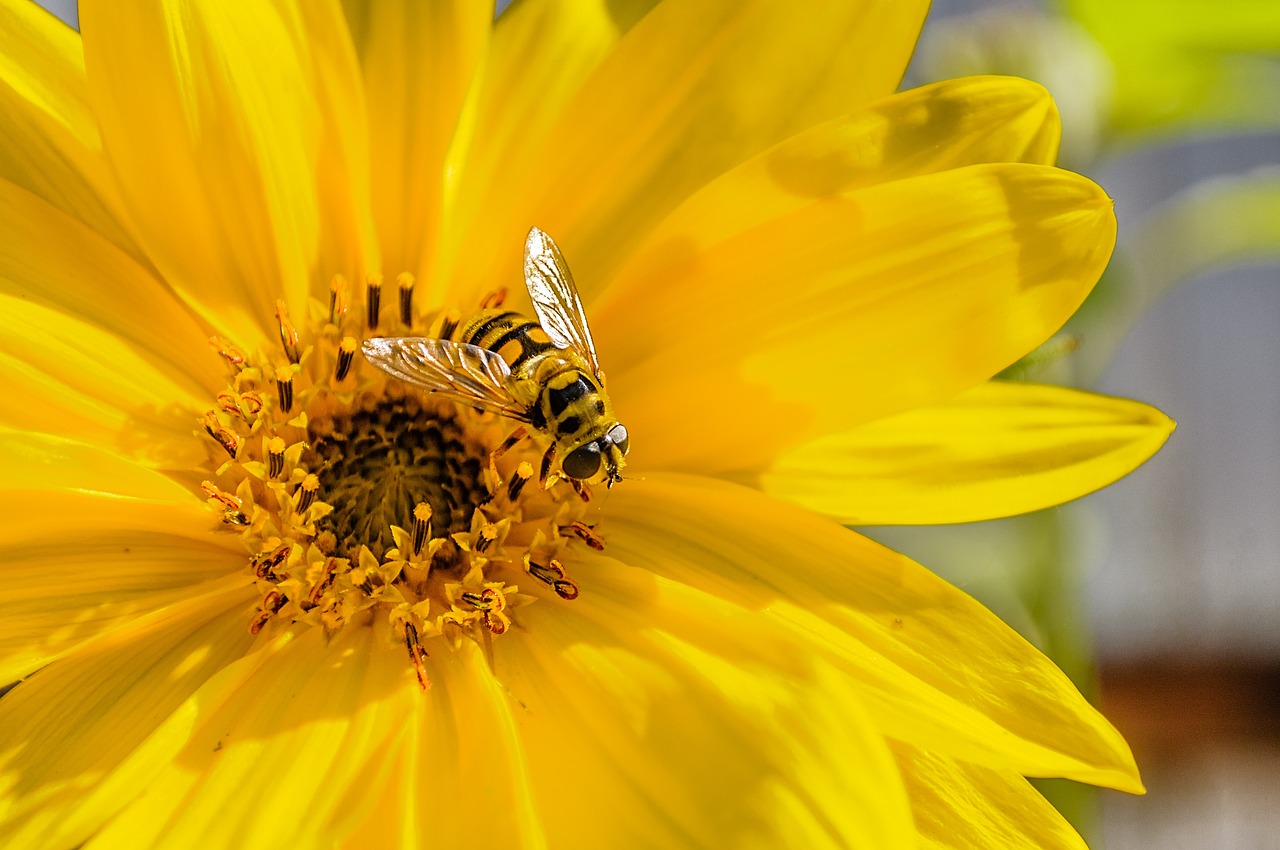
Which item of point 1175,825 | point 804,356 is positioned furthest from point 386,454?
point 1175,825

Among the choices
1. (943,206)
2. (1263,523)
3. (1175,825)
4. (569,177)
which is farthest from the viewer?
(1263,523)

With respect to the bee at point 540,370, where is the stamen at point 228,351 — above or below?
above

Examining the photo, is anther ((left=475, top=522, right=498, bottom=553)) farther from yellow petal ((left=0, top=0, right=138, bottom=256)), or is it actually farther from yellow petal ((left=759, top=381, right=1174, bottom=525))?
yellow petal ((left=0, top=0, right=138, bottom=256))

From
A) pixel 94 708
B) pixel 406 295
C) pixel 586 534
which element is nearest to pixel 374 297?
pixel 406 295

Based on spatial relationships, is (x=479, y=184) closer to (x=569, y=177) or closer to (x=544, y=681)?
(x=569, y=177)

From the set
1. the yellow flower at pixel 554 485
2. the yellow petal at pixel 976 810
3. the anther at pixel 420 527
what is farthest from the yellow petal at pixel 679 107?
the yellow petal at pixel 976 810

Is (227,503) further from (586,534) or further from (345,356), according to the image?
(586,534)

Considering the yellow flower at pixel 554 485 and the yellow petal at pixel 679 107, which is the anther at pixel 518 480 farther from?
the yellow petal at pixel 679 107
